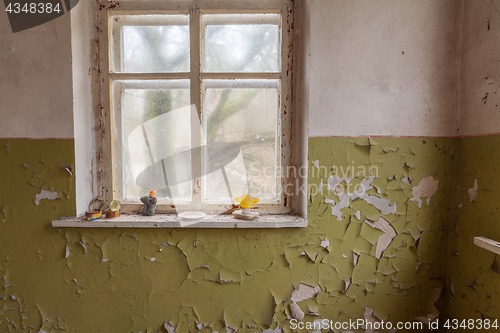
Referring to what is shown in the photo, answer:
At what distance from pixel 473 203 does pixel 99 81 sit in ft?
7.90

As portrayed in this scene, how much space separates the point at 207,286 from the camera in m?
1.42

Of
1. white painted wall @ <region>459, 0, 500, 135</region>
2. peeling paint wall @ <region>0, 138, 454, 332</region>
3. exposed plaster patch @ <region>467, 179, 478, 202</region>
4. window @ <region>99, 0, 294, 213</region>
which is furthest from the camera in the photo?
window @ <region>99, 0, 294, 213</region>

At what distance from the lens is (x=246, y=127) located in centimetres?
154

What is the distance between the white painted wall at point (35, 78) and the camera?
4.46 ft

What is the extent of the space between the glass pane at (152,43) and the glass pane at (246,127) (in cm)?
28

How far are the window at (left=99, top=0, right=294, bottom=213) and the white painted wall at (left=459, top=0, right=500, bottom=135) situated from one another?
39.5 inches

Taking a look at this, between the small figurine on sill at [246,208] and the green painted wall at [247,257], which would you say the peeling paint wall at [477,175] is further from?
the small figurine on sill at [246,208]

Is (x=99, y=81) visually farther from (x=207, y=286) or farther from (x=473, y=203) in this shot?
(x=473, y=203)

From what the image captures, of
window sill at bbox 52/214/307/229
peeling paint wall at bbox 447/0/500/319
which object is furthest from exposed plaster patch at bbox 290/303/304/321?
peeling paint wall at bbox 447/0/500/319

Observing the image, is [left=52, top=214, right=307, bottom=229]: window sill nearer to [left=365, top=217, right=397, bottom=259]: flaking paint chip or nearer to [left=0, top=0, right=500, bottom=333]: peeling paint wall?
[left=0, top=0, right=500, bottom=333]: peeling paint wall

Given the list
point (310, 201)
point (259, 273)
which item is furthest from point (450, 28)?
point (259, 273)

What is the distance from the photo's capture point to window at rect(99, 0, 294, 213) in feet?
4.93

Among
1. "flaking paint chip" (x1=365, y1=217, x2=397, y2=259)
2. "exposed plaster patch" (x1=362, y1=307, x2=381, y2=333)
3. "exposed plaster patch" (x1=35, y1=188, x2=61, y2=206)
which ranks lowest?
"exposed plaster patch" (x1=362, y1=307, x2=381, y2=333)

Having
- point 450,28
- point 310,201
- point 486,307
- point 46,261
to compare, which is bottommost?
point 486,307
